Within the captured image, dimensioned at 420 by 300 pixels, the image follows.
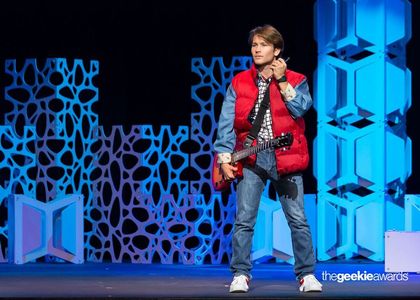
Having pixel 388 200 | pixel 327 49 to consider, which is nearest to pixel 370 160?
pixel 388 200

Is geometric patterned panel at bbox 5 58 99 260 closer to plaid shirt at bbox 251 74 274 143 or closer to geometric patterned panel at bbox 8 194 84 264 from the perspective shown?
geometric patterned panel at bbox 8 194 84 264

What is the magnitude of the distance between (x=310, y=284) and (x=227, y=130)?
1061mm

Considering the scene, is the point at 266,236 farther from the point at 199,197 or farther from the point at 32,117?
the point at 32,117

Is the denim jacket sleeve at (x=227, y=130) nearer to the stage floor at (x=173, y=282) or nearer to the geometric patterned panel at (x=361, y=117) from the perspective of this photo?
the stage floor at (x=173, y=282)

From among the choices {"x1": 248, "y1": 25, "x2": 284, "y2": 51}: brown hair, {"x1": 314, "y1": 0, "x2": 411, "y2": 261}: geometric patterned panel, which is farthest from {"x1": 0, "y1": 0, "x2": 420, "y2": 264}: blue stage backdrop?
{"x1": 248, "y1": 25, "x2": 284, "y2": 51}: brown hair

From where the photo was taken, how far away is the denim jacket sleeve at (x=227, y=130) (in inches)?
275

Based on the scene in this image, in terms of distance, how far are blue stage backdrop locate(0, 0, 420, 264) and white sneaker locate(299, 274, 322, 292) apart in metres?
2.39

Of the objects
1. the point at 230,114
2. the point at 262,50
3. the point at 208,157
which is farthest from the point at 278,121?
the point at 208,157

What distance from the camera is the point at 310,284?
22.7ft

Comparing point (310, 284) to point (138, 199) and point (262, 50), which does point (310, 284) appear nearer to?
point (262, 50)

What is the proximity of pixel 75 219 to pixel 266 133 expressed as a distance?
3217 millimetres

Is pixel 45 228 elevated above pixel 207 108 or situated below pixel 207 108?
below

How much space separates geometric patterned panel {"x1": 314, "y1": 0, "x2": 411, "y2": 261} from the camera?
9445 mm

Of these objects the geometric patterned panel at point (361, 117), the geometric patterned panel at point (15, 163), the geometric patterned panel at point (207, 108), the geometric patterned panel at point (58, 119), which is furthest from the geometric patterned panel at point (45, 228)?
the geometric patterned panel at point (361, 117)
